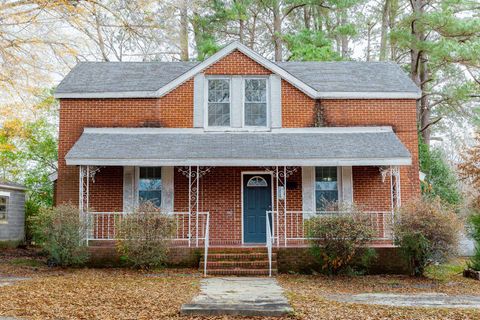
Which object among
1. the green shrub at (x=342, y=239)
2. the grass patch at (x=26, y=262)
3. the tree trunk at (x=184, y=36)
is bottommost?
the grass patch at (x=26, y=262)

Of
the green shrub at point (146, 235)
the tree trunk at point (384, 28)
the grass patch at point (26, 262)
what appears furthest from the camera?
the tree trunk at point (384, 28)

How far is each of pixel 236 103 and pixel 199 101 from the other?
1.20 m

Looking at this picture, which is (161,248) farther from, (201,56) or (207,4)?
(207,4)

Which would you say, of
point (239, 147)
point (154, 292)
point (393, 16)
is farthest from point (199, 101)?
point (393, 16)

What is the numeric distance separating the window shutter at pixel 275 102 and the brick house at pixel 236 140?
0.03 meters

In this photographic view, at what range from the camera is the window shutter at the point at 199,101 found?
639 inches

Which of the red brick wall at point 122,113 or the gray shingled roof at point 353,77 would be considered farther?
the gray shingled roof at point 353,77

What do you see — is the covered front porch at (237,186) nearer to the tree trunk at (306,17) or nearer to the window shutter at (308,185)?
the window shutter at (308,185)

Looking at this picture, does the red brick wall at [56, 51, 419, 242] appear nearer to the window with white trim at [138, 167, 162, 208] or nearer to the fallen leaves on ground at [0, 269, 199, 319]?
the window with white trim at [138, 167, 162, 208]

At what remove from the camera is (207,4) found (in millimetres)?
28469

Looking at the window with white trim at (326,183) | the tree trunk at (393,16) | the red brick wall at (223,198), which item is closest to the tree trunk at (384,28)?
the tree trunk at (393,16)

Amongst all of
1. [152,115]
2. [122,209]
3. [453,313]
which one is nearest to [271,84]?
[152,115]

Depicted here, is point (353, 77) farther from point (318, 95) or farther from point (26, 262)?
point (26, 262)

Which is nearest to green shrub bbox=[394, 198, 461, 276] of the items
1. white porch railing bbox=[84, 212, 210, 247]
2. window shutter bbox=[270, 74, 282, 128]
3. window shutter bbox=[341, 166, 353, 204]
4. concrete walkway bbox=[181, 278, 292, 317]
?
window shutter bbox=[341, 166, 353, 204]
